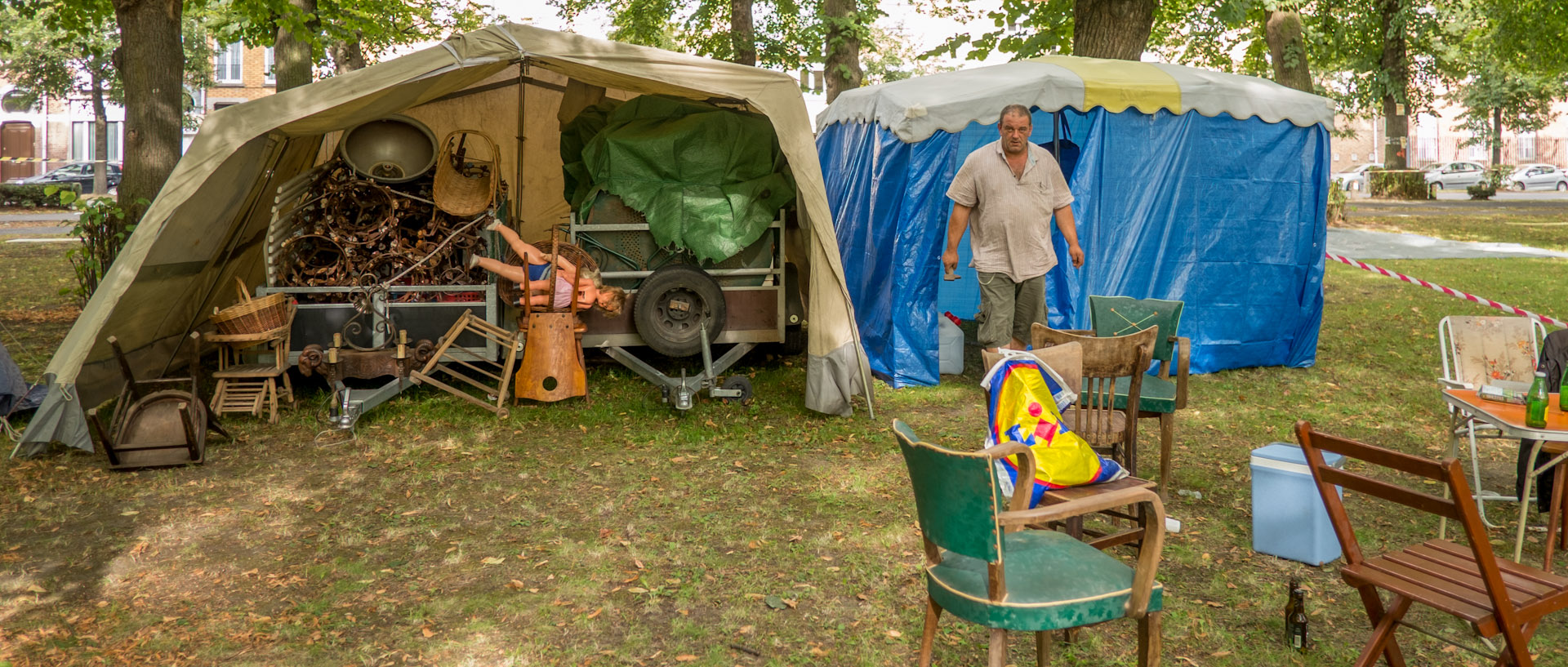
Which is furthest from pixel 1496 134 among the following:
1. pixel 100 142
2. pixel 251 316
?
pixel 100 142

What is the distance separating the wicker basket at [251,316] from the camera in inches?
264

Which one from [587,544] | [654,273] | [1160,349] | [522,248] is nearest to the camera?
[587,544]

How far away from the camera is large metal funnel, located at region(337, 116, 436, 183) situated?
27.1ft

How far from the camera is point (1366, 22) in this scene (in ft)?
76.1

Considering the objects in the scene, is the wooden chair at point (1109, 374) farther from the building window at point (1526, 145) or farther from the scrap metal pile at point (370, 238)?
the building window at point (1526, 145)

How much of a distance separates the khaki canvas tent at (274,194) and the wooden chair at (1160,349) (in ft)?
5.66

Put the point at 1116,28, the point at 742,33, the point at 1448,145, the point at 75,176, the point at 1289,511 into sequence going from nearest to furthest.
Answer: the point at 1289,511 → the point at 1116,28 → the point at 742,33 → the point at 75,176 → the point at 1448,145

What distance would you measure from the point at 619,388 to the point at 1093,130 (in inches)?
161

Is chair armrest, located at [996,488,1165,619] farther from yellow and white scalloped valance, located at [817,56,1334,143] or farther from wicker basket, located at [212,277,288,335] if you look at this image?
wicker basket, located at [212,277,288,335]

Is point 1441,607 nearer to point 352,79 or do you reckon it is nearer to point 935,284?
point 935,284

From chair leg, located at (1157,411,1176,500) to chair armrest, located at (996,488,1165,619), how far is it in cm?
226

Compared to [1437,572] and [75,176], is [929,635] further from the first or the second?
[75,176]

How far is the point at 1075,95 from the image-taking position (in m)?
8.02

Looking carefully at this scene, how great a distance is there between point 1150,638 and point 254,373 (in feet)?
19.4
